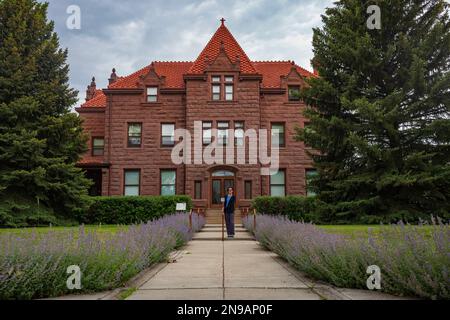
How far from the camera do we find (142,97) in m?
32.6

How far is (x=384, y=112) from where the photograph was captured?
1644 centimetres

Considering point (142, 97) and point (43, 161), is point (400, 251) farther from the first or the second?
point (142, 97)

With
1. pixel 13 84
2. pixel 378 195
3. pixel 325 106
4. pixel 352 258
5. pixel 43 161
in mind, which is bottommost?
pixel 352 258

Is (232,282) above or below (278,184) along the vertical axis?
below

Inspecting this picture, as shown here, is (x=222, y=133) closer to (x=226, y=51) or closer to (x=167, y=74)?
(x=226, y=51)

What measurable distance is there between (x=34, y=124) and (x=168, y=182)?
39.2 feet

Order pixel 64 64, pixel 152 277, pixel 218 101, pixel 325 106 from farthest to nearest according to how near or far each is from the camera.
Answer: pixel 218 101 < pixel 64 64 < pixel 325 106 < pixel 152 277

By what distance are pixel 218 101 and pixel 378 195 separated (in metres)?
17.1

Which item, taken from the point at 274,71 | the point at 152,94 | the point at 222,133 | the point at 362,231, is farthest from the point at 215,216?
the point at 362,231

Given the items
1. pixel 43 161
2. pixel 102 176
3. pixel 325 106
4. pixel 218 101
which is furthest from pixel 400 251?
pixel 102 176

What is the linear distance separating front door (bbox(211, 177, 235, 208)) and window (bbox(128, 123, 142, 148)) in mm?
6431

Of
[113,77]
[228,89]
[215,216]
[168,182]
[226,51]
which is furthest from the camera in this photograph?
[113,77]

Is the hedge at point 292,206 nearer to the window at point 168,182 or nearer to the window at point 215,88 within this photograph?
the window at point 168,182

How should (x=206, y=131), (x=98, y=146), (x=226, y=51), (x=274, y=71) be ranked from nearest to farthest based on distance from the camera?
(x=206, y=131) → (x=226, y=51) → (x=98, y=146) → (x=274, y=71)
